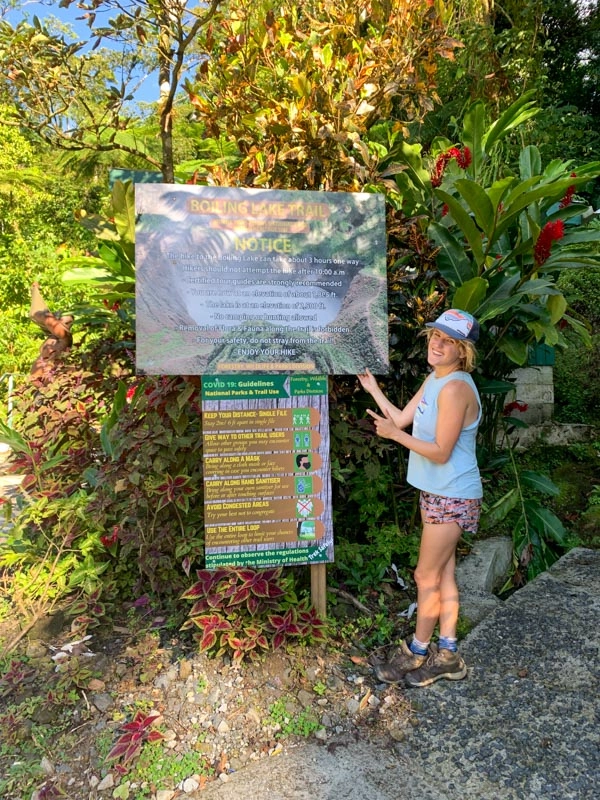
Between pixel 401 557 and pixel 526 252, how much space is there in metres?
1.82

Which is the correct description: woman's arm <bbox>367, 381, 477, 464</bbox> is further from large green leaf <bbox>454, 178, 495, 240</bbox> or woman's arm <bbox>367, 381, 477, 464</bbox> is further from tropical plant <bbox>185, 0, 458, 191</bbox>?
tropical plant <bbox>185, 0, 458, 191</bbox>

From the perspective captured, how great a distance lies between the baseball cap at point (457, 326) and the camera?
2420 millimetres

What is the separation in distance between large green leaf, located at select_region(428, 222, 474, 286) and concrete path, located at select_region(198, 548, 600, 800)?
1.80 meters

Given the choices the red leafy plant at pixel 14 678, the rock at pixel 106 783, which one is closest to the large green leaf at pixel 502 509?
the rock at pixel 106 783

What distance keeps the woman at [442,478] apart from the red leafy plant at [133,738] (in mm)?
965

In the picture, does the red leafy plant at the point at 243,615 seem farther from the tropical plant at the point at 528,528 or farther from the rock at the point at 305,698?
the tropical plant at the point at 528,528

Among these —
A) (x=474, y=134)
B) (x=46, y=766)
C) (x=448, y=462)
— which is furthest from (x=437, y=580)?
(x=474, y=134)

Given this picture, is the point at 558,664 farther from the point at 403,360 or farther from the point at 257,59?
the point at 257,59

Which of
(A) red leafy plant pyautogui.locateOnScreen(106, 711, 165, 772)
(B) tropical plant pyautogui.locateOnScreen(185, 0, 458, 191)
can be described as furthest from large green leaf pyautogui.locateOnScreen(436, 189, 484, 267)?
(A) red leafy plant pyautogui.locateOnScreen(106, 711, 165, 772)

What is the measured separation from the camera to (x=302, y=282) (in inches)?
102

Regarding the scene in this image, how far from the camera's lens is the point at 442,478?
2.49 m

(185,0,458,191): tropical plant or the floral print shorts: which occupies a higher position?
(185,0,458,191): tropical plant

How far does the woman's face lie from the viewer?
246 cm

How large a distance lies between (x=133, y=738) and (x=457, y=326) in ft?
6.47
